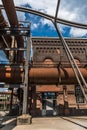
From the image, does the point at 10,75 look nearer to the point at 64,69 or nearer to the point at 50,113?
the point at 64,69

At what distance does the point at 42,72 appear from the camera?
13.1 meters

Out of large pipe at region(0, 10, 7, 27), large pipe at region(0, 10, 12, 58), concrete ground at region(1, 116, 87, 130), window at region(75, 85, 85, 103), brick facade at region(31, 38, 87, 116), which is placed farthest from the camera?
window at region(75, 85, 85, 103)

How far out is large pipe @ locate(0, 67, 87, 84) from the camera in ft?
42.8

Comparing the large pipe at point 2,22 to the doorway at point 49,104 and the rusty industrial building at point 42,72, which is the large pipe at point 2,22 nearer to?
the rusty industrial building at point 42,72

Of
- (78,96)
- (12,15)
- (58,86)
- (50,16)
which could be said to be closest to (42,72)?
(50,16)

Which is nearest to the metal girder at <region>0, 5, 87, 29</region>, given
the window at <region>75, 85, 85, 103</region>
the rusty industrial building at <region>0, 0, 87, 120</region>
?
the rusty industrial building at <region>0, 0, 87, 120</region>

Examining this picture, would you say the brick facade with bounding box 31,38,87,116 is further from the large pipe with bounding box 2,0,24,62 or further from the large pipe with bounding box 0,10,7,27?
the large pipe with bounding box 0,10,7,27

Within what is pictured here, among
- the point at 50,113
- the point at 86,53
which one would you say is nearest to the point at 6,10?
the point at 50,113

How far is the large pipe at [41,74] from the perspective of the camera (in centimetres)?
1305

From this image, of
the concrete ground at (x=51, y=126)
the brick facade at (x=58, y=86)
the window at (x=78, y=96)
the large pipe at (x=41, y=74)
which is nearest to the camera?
the concrete ground at (x=51, y=126)

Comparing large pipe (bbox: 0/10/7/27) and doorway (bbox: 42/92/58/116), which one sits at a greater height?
large pipe (bbox: 0/10/7/27)

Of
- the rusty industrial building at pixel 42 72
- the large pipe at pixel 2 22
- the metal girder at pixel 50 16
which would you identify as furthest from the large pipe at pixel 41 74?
the metal girder at pixel 50 16

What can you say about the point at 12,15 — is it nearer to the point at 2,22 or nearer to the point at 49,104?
the point at 2,22

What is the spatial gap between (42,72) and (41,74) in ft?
→ 0.46
